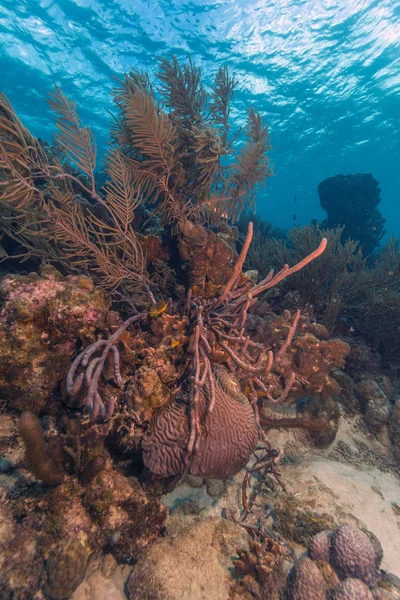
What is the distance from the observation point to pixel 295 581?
2277 millimetres

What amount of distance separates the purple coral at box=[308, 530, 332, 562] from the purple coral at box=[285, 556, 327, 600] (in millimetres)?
196

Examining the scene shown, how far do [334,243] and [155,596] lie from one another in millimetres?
6872

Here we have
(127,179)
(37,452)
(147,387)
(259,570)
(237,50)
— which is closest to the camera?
(37,452)

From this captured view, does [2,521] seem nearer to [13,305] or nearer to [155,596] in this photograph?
[155,596]

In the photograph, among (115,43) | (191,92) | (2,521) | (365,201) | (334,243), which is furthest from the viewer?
(115,43)

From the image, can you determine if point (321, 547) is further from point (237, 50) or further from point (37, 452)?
point (237, 50)

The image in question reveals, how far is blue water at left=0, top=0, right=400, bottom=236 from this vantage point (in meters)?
15.4

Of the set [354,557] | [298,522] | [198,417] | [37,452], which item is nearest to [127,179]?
[198,417]

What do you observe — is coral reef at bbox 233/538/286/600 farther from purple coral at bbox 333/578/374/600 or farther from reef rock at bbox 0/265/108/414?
reef rock at bbox 0/265/108/414

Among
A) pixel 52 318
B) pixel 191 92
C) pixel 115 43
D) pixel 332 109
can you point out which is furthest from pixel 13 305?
pixel 332 109

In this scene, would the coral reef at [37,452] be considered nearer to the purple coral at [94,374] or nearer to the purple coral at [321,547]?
the purple coral at [94,374]

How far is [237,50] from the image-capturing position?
57.3 ft

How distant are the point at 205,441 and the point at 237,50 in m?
23.3

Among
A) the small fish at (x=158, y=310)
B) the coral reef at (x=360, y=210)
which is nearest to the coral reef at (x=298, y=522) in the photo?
the small fish at (x=158, y=310)
